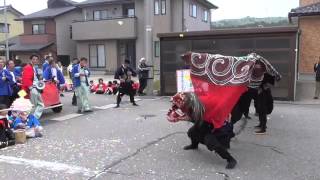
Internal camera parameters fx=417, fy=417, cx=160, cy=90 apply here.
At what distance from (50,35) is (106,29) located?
706cm

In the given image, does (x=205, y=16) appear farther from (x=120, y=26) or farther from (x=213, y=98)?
(x=213, y=98)

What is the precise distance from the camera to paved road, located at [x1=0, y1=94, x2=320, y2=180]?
6.32 meters

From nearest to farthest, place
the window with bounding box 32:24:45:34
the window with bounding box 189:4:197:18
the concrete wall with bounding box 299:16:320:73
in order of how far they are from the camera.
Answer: the concrete wall with bounding box 299:16:320:73, the window with bounding box 189:4:197:18, the window with bounding box 32:24:45:34

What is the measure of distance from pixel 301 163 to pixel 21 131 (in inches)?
213

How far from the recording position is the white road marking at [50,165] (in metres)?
6.41

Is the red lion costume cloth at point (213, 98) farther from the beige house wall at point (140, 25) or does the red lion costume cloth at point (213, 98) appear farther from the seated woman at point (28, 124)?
the beige house wall at point (140, 25)

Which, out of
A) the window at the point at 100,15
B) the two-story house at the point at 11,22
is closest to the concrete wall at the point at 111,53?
the window at the point at 100,15

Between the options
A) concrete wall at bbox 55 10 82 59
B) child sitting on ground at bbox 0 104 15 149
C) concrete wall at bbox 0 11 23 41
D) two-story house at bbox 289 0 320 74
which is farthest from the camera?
concrete wall at bbox 0 11 23 41

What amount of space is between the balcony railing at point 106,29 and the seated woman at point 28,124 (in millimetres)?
23017

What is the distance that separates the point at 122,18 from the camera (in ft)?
106

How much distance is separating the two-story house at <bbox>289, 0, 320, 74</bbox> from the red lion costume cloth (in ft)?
50.5

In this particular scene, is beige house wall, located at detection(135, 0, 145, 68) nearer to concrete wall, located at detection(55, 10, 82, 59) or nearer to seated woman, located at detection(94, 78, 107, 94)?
concrete wall, located at detection(55, 10, 82, 59)

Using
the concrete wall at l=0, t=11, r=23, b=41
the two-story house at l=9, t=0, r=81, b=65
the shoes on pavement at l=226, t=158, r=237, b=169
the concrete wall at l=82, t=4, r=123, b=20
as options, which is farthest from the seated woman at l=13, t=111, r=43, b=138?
the concrete wall at l=0, t=11, r=23, b=41

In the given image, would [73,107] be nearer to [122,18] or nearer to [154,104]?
[154,104]
